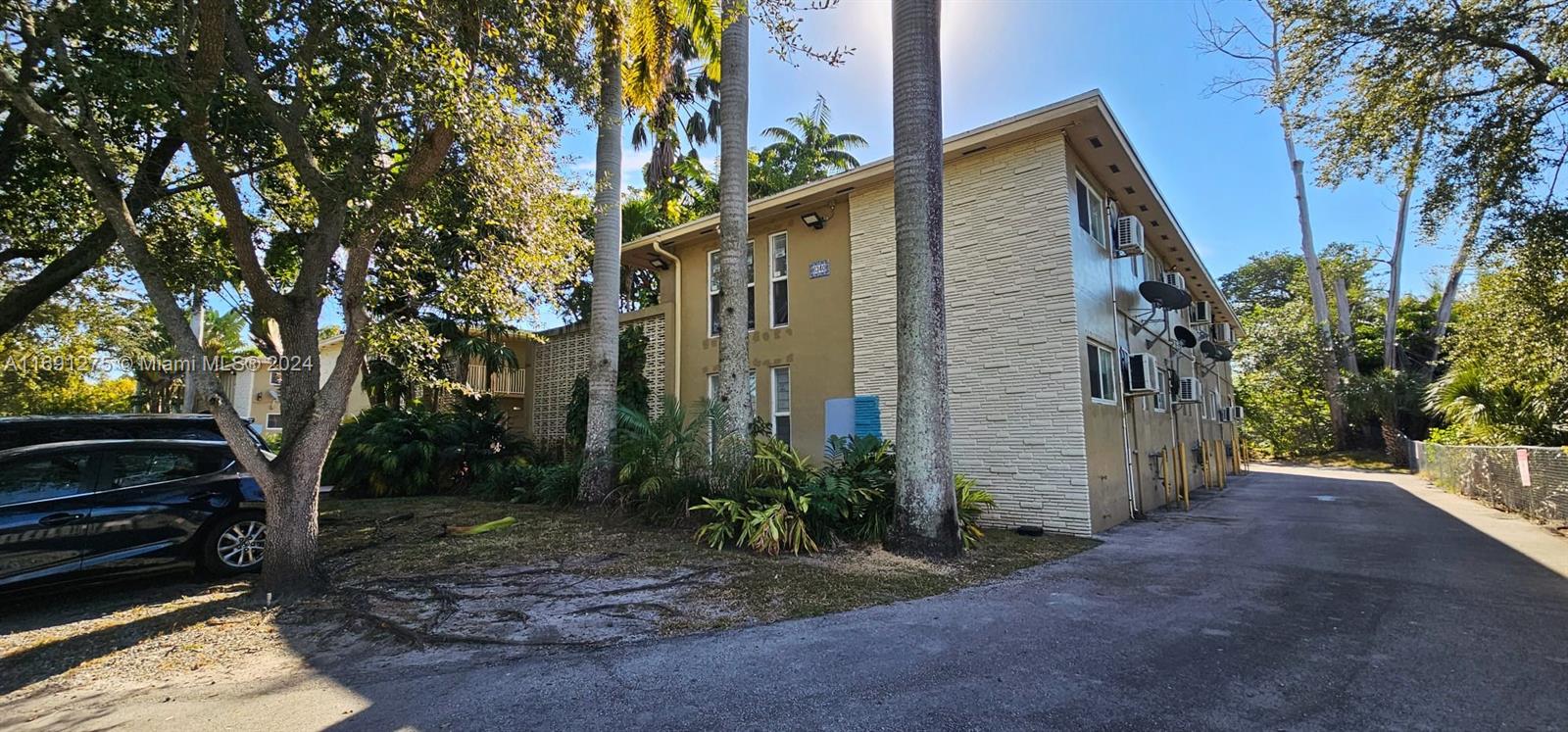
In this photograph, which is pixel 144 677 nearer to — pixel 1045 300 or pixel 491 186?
pixel 491 186

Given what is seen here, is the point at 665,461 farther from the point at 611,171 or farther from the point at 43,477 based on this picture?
the point at 43,477

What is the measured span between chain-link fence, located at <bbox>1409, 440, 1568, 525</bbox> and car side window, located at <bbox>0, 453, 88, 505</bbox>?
17022 mm

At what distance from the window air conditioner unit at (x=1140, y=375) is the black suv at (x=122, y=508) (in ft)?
40.1

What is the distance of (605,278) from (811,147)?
1521 centimetres

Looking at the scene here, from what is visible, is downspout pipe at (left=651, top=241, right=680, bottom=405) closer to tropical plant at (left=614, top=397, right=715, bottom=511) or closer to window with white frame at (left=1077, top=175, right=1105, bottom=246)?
tropical plant at (left=614, top=397, right=715, bottom=511)

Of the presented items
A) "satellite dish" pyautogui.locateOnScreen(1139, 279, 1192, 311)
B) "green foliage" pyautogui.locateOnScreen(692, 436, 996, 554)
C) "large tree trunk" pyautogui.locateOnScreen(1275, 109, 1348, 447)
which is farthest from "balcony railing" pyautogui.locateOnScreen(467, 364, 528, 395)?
"large tree trunk" pyautogui.locateOnScreen(1275, 109, 1348, 447)

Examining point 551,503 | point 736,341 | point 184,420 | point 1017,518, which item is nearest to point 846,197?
point 736,341

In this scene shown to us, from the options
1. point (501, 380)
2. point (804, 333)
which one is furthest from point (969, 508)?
point (501, 380)

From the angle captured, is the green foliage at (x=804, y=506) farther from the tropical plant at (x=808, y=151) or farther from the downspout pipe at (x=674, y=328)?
the tropical plant at (x=808, y=151)

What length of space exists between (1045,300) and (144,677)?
9.84 m

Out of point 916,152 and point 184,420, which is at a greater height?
→ point 916,152

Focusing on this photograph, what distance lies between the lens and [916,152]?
24.2ft

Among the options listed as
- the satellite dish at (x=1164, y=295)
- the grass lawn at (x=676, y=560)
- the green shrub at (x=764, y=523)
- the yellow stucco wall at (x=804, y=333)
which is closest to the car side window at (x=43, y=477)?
the grass lawn at (x=676, y=560)

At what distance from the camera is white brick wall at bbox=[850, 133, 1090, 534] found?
8.98 m
